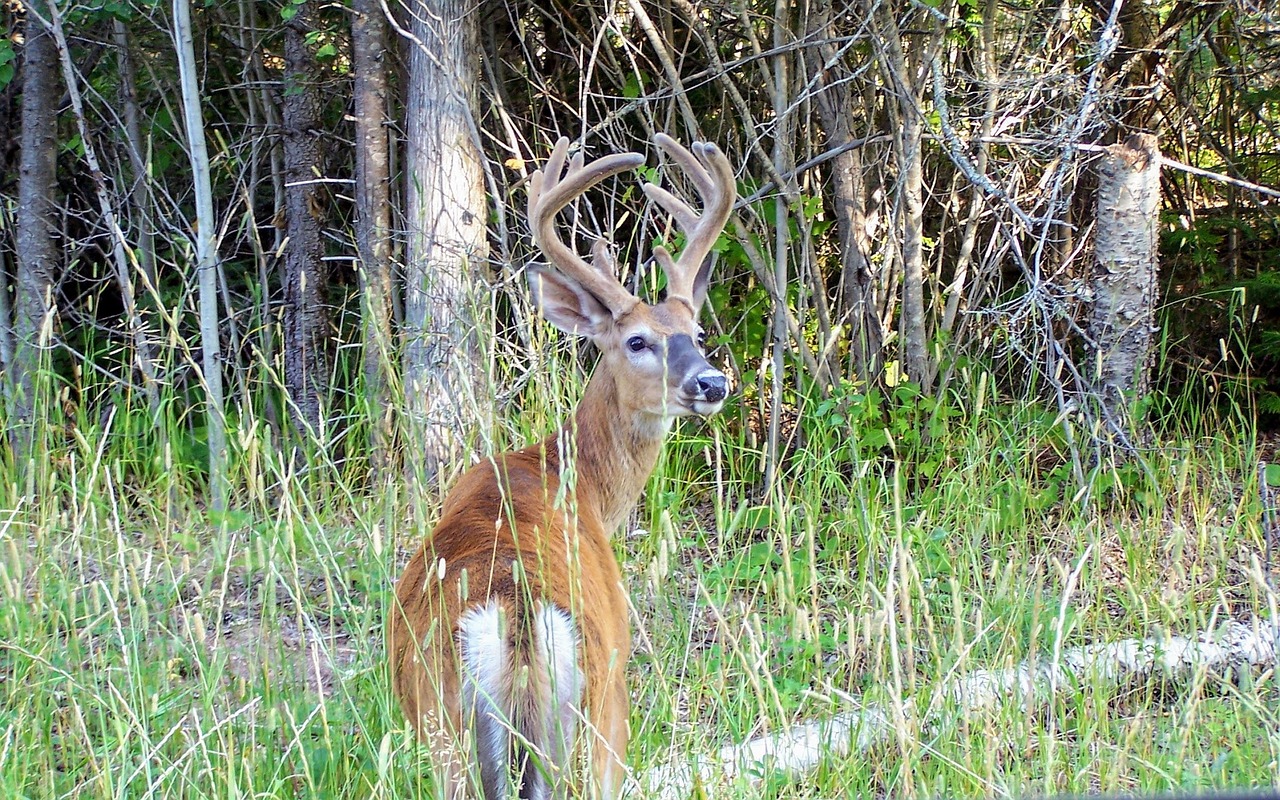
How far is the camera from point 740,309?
6.29 m

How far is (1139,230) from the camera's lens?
5.03 meters

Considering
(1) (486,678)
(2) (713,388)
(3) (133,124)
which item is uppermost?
(3) (133,124)

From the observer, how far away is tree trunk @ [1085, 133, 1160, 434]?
198 inches

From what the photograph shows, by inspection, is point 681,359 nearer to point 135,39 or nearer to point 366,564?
point 366,564

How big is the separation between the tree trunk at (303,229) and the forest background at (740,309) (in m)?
0.02

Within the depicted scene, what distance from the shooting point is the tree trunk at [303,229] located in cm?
612

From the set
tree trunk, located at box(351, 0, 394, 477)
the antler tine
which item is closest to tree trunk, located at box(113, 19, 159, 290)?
tree trunk, located at box(351, 0, 394, 477)

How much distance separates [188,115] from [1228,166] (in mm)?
5086

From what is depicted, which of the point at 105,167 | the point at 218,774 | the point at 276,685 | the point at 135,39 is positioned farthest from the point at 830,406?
the point at 105,167

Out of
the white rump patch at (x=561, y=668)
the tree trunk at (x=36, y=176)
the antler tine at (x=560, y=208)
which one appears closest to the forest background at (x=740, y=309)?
the tree trunk at (x=36, y=176)

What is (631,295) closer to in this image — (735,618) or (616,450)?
(616,450)

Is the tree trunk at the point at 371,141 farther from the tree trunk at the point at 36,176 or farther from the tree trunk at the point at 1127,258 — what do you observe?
the tree trunk at the point at 1127,258

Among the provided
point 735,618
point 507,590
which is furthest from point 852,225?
point 507,590

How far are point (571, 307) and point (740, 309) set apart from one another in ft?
6.49
